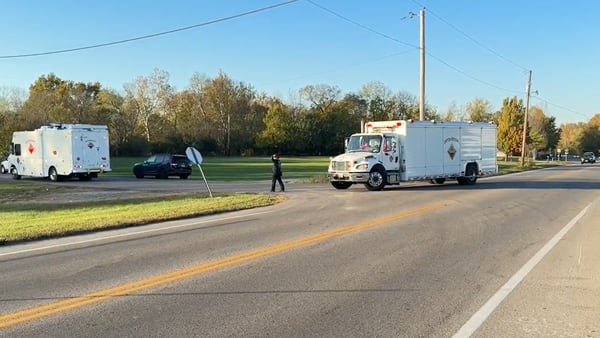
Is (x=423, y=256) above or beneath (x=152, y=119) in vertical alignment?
beneath

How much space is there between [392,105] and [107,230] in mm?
101342

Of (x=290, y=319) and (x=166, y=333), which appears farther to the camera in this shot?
(x=290, y=319)

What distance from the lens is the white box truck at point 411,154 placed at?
79.0 feet

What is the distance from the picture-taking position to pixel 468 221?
1334cm

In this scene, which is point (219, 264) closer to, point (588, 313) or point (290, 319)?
point (290, 319)

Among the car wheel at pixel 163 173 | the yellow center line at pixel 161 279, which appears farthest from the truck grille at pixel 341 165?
the car wheel at pixel 163 173

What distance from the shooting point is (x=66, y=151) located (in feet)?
109

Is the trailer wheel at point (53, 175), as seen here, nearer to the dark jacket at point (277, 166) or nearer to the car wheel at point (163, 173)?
the car wheel at point (163, 173)

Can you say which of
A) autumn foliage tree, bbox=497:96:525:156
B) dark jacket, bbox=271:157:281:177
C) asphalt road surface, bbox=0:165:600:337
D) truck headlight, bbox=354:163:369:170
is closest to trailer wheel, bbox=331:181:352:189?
truck headlight, bbox=354:163:369:170

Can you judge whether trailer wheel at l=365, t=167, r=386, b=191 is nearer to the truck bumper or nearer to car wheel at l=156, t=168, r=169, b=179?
the truck bumper

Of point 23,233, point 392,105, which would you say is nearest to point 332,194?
point 23,233

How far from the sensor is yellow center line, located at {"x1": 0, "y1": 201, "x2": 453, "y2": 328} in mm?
5836

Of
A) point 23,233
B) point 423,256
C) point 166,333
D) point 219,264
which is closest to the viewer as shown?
point 166,333

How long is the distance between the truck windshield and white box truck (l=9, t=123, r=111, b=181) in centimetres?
1692
